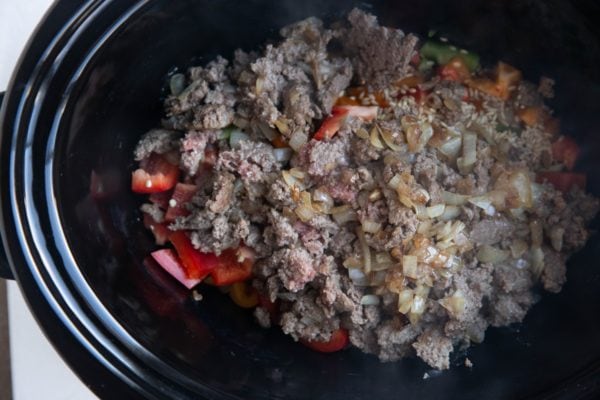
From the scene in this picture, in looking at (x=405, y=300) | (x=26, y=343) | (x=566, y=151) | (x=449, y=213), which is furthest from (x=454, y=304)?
(x=26, y=343)

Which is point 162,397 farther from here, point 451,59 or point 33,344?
point 451,59

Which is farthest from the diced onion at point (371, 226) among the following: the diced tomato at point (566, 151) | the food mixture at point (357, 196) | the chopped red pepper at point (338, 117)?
the diced tomato at point (566, 151)

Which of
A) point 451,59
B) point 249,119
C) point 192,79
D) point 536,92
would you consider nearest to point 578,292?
point 536,92

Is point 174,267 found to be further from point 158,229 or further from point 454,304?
point 454,304

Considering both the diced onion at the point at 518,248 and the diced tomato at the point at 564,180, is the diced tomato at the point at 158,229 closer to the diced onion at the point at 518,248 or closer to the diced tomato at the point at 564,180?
the diced onion at the point at 518,248

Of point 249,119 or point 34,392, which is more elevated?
point 249,119

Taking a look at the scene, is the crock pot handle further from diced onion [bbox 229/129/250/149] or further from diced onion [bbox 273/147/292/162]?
diced onion [bbox 273/147/292/162]
